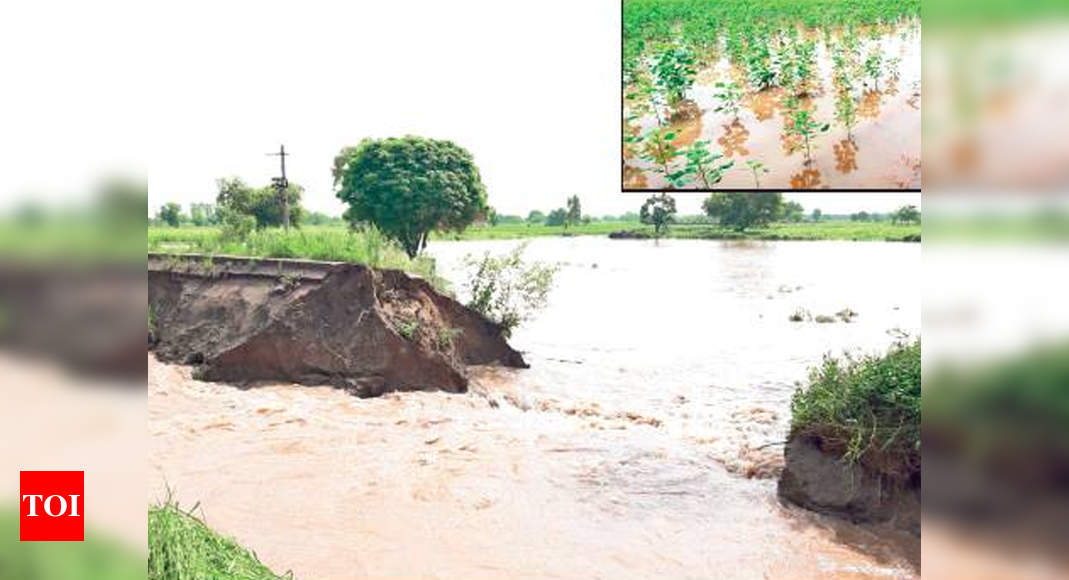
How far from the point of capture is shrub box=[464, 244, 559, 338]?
759 cm

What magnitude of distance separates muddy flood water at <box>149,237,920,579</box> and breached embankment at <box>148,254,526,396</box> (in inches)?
6.8

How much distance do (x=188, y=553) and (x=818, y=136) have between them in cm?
234

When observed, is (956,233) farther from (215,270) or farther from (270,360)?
(215,270)

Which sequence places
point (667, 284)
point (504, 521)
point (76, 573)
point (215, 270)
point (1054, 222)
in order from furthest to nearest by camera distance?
1. point (667, 284)
2. point (215, 270)
3. point (504, 521)
4. point (76, 573)
5. point (1054, 222)

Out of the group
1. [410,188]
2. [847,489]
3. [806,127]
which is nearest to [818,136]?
[806,127]

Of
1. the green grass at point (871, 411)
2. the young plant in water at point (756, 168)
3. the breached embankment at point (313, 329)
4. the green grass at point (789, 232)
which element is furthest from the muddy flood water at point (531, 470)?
the green grass at point (789, 232)

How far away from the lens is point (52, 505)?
836mm

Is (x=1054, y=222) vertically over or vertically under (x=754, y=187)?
under

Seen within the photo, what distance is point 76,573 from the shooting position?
87cm

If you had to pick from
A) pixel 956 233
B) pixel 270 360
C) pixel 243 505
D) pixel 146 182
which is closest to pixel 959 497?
pixel 956 233

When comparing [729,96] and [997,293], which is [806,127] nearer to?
[729,96]

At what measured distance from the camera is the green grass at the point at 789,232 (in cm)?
1912

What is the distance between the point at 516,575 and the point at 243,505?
1.35m

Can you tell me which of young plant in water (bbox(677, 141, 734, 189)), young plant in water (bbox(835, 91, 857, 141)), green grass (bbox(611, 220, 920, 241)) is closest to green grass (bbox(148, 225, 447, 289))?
young plant in water (bbox(677, 141, 734, 189))
